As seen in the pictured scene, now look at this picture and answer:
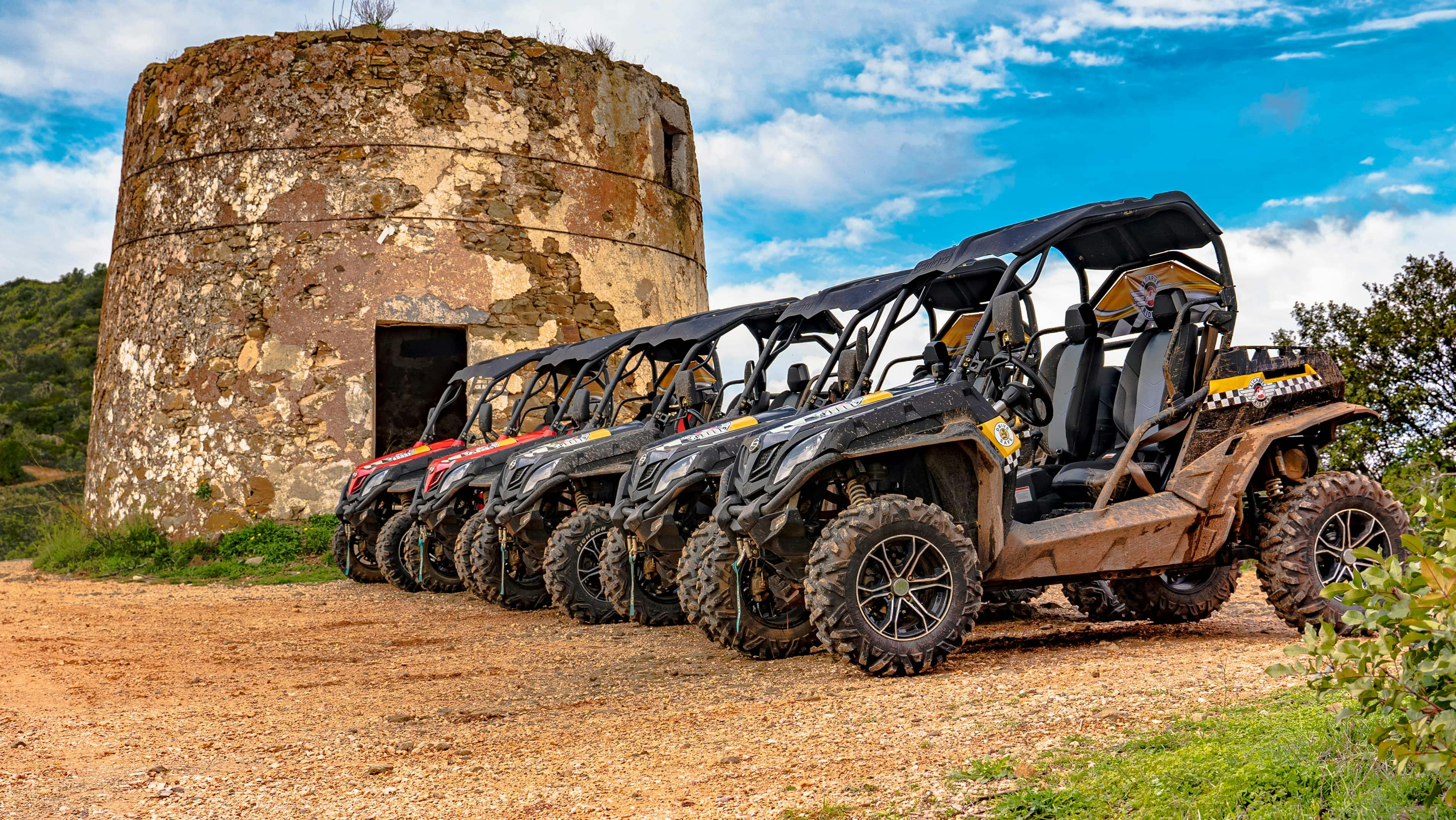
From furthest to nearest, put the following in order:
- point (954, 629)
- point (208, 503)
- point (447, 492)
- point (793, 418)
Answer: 1. point (208, 503)
2. point (447, 492)
3. point (793, 418)
4. point (954, 629)

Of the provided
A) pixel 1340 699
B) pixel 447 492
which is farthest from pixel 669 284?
pixel 1340 699

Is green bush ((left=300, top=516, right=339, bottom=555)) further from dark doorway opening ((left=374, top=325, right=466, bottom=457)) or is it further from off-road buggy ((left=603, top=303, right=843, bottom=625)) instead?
off-road buggy ((left=603, top=303, right=843, bottom=625))

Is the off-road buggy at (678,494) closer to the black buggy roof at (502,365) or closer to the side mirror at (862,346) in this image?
the side mirror at (862,346)

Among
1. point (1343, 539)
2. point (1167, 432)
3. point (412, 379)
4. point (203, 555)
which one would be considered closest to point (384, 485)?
point (203, 555)

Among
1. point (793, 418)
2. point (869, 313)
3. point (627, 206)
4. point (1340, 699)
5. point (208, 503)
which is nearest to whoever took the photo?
point (1340, 699)

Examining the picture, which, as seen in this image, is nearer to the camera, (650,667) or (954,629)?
(954,629)

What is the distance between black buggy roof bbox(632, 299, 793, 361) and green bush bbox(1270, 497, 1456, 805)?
276 inches

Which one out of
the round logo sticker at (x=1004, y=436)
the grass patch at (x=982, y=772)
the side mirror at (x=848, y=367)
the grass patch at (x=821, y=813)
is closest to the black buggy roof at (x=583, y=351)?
the side mirror at (x=848, y=367)

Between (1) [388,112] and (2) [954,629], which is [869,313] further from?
(1) [388,112]

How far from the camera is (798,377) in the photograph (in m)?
9.24

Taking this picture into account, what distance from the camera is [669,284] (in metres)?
19.0

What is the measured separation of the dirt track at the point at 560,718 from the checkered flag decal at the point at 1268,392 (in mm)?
1261

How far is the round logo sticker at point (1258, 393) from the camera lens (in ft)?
22.7

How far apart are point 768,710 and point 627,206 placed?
45.4ft
